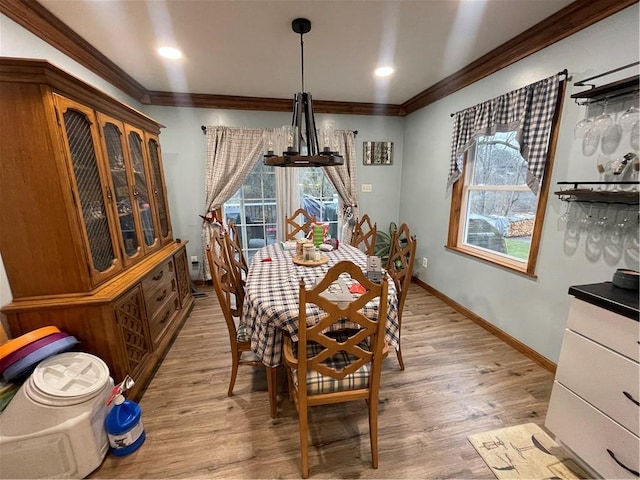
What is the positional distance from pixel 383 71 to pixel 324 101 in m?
1.06

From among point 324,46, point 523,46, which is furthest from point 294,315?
point 523,46

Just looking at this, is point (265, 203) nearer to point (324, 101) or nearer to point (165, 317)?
point (324, 101)

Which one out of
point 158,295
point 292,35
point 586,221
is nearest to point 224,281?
point 158,295

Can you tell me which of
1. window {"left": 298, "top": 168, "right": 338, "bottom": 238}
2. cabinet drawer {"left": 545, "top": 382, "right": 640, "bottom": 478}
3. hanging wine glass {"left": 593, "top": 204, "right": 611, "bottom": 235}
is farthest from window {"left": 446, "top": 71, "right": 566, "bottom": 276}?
window {"left": 298, "top": 168, "right": 338, "bottom": 238}

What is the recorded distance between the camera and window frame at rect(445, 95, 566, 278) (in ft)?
6.33

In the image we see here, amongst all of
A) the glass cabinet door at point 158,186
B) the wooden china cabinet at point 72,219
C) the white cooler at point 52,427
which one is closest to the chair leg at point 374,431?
the white cooler at point 52,427

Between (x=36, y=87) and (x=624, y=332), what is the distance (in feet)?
9.51

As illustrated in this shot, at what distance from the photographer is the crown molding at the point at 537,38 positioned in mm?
1597

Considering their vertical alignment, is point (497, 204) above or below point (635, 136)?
below

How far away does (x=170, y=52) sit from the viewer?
217 cm

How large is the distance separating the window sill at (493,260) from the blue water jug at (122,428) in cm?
283

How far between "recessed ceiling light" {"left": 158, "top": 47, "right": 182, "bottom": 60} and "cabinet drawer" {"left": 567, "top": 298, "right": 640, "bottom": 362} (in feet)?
10.2

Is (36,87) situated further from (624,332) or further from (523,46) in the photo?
(523,46)

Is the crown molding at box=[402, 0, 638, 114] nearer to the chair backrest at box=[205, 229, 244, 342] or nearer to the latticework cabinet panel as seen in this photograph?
the chair backrest at box=[205, 229, 244, 342]
